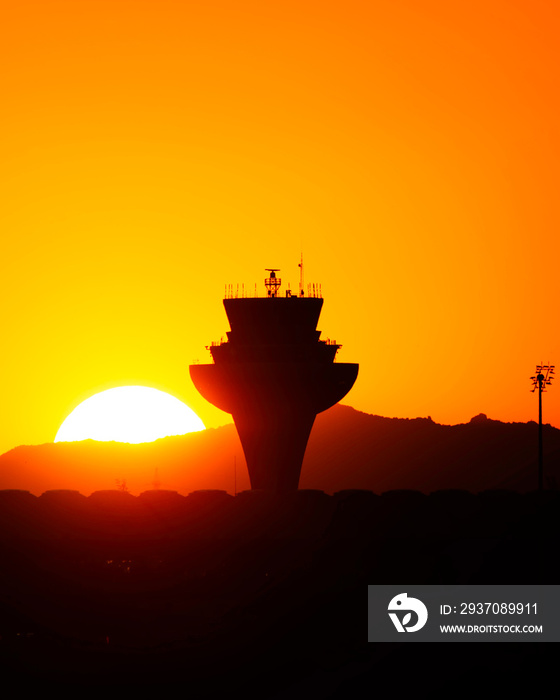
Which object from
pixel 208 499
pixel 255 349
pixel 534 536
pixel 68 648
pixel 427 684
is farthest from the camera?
pixel 255 349

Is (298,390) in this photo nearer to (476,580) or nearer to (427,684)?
(476,580)

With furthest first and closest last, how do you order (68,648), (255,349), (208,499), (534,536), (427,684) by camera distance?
1. (255,349)
2. (208,499)
3. (534,536)
4. (68,648)
5. (427,684)

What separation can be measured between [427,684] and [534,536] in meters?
19.5

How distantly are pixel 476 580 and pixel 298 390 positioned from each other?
62245 mm

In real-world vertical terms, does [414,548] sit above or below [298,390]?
Result: below

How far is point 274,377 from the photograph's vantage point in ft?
474

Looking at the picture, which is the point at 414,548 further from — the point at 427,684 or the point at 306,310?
the point at 306,310

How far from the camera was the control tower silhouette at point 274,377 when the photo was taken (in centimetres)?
14450

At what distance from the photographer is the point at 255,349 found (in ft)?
476

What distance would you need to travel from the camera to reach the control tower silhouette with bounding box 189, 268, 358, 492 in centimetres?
14450

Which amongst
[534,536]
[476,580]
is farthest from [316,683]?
[534,536]

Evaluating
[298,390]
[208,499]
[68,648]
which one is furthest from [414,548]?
[298,390]

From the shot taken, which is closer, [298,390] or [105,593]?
[105,593]

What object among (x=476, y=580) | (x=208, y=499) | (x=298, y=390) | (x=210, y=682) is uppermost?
(x=298, y=390)
